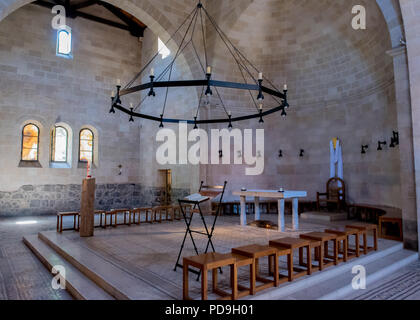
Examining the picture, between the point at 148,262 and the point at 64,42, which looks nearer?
the point at 148,262

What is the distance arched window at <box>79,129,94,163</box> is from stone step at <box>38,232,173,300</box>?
6592 millimetres

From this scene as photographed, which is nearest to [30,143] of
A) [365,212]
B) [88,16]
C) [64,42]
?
[64,42]

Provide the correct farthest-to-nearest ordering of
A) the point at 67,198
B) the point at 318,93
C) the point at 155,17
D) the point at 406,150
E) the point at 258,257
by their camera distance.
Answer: the point at 67,198 → the point at 318,93 → the point at 155,17 → the point at 406,150 → the point at 258,257

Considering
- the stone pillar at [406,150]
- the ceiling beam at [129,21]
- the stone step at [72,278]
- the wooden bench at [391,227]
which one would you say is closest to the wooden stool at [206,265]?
the stone step at [72,278]

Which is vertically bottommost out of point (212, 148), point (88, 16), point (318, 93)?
point (212, 148)

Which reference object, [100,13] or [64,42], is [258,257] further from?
[100,13]

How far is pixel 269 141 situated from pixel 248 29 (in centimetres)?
361

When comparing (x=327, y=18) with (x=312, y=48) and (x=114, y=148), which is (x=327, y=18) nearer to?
(x=312, y=48)

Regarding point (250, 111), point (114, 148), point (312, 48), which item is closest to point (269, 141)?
point (250, 111)

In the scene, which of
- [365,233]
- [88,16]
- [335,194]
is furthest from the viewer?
[88,16]

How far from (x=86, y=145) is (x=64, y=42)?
3.88 meters

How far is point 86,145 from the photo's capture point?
11.2 meters

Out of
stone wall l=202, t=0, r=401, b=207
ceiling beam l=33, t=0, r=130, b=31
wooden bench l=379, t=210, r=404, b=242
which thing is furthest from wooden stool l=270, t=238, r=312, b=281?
ceiling beam l=33, t=0, r=130, b=31

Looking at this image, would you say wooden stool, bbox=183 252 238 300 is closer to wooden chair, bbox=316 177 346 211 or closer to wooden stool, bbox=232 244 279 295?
wooden stool, bbox=232 244 279 295
